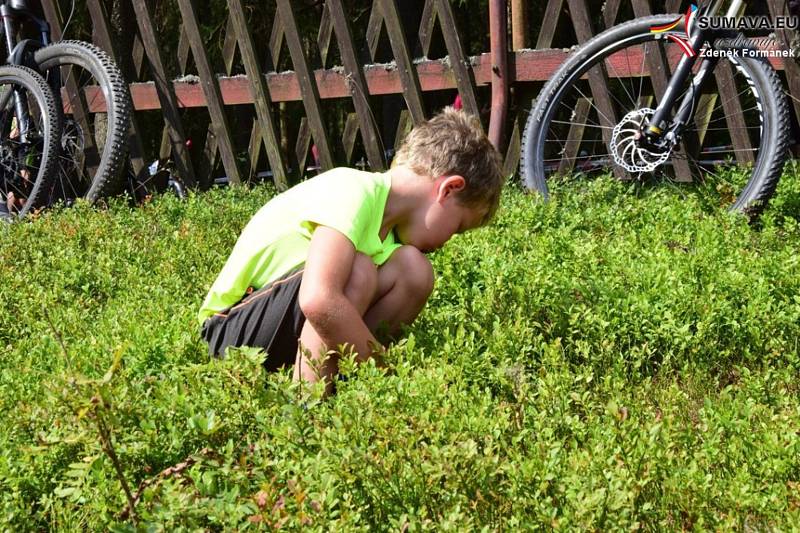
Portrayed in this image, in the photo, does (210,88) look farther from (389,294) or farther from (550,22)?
(389,294)

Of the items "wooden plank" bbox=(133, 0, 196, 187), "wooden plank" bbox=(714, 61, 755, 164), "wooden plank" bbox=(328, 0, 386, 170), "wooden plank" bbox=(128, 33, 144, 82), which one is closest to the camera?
"wooden plank" bbox=(714, 61, 755, 164)

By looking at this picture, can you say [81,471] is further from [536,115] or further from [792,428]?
[536,115]

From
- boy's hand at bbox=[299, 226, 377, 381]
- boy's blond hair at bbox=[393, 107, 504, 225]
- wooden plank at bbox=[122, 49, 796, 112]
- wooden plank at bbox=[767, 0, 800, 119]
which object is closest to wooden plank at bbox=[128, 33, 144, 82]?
wooden plank at bbox=[122, 49, 796, 112]

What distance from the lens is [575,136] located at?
21.7 feet

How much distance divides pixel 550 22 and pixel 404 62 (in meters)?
0.97

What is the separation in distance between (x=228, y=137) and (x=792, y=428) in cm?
561

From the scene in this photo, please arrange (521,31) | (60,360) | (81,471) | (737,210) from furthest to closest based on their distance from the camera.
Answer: (521,31), (737,210), (60,360), (81,471)

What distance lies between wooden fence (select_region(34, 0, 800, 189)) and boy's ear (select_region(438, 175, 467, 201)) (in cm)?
295

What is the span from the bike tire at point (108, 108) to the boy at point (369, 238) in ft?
13.3

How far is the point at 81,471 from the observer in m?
2.56

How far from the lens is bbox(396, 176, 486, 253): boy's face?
359cm

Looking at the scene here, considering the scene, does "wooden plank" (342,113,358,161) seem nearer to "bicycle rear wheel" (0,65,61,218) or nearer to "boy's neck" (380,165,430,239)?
"bicycle rear wheel" (0,65,61,218)

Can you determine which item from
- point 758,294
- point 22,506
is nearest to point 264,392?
point 22,506

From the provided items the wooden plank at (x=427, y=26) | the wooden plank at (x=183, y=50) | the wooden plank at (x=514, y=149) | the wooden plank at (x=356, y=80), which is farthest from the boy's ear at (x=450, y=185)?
the wooden plank at (x=183, y=50)
